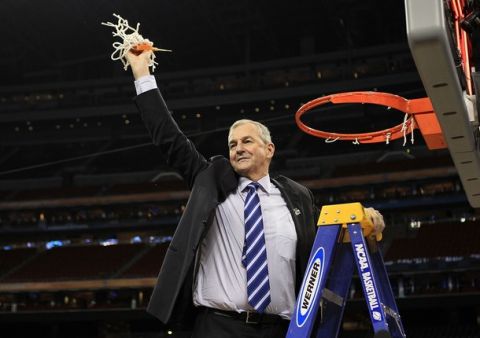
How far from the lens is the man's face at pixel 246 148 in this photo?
356 cm

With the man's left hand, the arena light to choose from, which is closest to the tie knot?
the man's left hand

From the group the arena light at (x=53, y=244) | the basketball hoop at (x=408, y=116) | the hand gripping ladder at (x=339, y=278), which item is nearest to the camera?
the hand gripping ladder at (x=339, y=278)

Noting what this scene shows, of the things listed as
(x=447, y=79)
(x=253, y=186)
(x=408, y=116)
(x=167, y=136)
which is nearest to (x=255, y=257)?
(x=253, y=186)

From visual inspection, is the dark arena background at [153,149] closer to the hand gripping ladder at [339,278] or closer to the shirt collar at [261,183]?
the shirt collar at [261,183]

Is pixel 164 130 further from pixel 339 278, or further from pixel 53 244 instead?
pixel 53 244

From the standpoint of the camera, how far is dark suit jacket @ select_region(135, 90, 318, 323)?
3170mm

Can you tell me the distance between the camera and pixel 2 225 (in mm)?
29141

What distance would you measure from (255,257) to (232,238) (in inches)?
6.9

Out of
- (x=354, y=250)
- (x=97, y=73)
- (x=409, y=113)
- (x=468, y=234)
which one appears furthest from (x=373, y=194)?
(x=354, y=250)

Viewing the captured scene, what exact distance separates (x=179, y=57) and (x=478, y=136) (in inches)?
1154

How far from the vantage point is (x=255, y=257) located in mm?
3348

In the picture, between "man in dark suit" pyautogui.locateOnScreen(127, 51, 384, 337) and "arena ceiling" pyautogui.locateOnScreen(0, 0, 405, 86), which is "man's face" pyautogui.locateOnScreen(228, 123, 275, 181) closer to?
"man in dark suit" pyautogui.locateOnScreen(127, 51, 384, 337)

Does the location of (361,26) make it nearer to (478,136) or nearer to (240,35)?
(240,35)

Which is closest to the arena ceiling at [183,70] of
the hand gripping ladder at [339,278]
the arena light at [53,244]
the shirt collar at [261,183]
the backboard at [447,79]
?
the arena light at [53,244]
